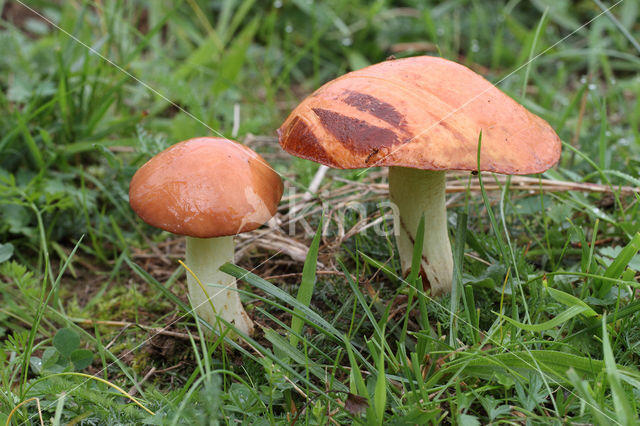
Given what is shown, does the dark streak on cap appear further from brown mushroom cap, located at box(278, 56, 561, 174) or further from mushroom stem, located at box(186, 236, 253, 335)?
mushroom stem, located at box(186, 236, 253, 335)

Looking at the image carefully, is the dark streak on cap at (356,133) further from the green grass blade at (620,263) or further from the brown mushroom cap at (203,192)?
the green grass blade at (620,263)

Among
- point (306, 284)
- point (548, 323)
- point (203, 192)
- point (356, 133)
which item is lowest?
point (306, 284)

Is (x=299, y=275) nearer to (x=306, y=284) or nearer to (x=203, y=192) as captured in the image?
(x=306, y=284)

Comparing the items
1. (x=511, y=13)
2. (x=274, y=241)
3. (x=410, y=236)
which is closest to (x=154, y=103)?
(x=274, y=241)

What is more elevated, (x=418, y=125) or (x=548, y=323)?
(x=418, y=125)

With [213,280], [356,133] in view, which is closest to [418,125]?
[356,133]

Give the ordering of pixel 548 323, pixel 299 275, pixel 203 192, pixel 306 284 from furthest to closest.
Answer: pixel 299 275
pixel 306 284
pixel 203 192
pixel 548 323
